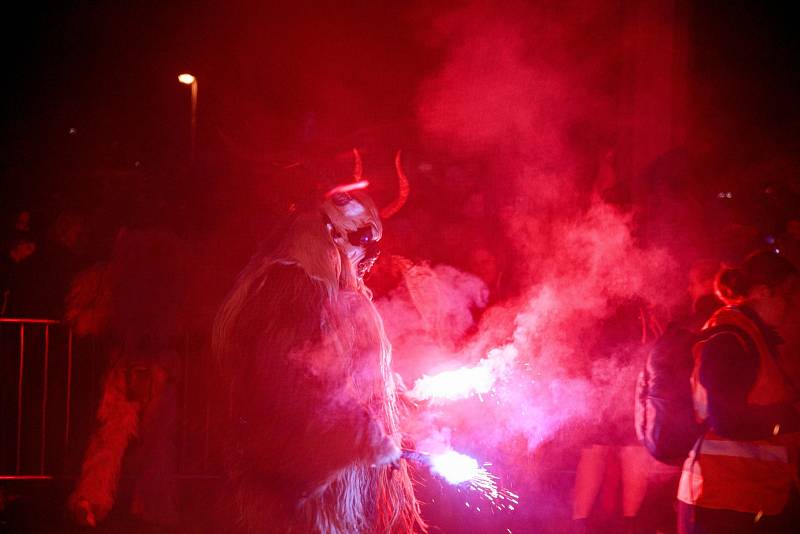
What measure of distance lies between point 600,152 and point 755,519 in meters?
2.95

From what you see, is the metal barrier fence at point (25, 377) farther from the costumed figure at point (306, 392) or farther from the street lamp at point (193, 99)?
the costumed figure at point (306, 392)

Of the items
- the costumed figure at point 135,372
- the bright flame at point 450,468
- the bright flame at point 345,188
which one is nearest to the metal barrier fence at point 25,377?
the costumed figure at point 135,372

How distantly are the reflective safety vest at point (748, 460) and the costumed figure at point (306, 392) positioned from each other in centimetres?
196

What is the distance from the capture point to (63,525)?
4633mm

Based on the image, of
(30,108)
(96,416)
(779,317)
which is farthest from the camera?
(30,108)

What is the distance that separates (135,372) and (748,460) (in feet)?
13.0

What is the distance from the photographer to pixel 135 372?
4.43 m

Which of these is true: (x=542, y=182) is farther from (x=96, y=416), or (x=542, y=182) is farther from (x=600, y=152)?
(x=96, y=416)

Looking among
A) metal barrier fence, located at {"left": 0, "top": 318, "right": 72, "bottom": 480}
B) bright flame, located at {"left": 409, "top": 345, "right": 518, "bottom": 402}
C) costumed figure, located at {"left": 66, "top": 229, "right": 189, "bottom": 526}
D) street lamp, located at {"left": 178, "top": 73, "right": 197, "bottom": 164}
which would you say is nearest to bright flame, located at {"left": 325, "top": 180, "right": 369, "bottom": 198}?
bright flame, located at {"left": 409, "top": 345, "right": 518, "bottom": 402}

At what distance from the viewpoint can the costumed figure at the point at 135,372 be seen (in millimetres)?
4328

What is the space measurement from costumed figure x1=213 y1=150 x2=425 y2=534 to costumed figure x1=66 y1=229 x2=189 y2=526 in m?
2.04

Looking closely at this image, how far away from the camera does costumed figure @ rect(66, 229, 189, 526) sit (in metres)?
4.33

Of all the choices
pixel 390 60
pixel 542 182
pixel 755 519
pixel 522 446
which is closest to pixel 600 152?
pixel 542 182

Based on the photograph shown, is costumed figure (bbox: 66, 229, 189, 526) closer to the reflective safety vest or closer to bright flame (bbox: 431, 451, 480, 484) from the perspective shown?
bright flame (bbox: 431, 451, 480, 484)
